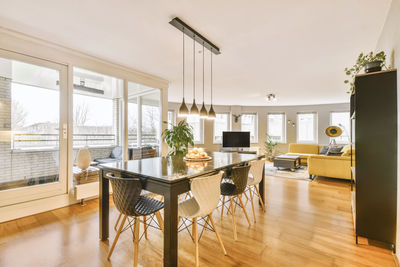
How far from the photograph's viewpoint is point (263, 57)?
3.13 metres

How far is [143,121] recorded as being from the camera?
13.8 ft

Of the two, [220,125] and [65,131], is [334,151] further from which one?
[65,131]

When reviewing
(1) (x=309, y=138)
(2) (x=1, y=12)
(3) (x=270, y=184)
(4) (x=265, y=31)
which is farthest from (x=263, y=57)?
(1) (x=309, y=138)

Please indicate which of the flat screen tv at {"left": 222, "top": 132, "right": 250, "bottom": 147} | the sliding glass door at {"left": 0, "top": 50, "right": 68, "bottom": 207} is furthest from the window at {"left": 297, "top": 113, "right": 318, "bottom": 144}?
the sliding glass door at {"left": 0, "top": 50, "right": 68, "bottom": 207}

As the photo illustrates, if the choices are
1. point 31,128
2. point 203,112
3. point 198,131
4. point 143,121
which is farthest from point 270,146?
point 31,128

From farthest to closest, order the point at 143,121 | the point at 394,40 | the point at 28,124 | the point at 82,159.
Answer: the point at 143,121, the point at 82,159, the point at 28,124, the point at 394,40

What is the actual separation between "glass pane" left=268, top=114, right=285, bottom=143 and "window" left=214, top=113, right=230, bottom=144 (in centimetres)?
199

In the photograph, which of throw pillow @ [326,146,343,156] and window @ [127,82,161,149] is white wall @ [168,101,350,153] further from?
window @ [127,82,161,149]

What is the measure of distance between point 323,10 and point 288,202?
9.23ft

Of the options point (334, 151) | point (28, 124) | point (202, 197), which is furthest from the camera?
point (334, 151)

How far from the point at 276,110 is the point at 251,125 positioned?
4.28 ft

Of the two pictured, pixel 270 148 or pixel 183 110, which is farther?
pixel 270 148

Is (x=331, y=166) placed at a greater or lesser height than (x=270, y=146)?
lesser

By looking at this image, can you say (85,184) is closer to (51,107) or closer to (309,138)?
(51,107)
